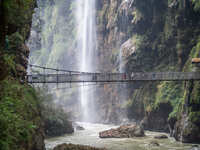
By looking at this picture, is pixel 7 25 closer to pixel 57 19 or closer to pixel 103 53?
pixel 103 53

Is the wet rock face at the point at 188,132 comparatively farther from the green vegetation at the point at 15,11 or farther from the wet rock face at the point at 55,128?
the green vegetation at the point at 15,11

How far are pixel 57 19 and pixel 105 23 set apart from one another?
22.5 meters

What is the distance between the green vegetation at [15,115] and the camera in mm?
8141

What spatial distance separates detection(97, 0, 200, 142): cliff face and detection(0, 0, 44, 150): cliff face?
1116 centimetres

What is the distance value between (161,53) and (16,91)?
800 inches

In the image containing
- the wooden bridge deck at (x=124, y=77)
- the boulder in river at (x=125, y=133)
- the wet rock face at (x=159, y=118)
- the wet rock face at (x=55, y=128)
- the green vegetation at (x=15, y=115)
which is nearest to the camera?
the green vegetation at (x=15, y=115)

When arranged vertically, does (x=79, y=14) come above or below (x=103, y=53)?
above

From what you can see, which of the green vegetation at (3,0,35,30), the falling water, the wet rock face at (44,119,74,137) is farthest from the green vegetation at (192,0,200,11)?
the falling water

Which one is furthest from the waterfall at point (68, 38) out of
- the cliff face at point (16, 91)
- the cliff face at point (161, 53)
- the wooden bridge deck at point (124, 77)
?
the cliff face at point (16, 91)

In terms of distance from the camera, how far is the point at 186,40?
84.2 ft

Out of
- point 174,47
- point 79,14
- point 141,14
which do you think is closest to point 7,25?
point 174,47

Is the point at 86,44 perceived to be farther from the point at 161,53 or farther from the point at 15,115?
the point at 15,115

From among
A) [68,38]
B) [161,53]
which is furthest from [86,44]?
[161,53]

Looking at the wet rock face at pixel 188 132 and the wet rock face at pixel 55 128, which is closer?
the wet rock face at pixel 188 132
